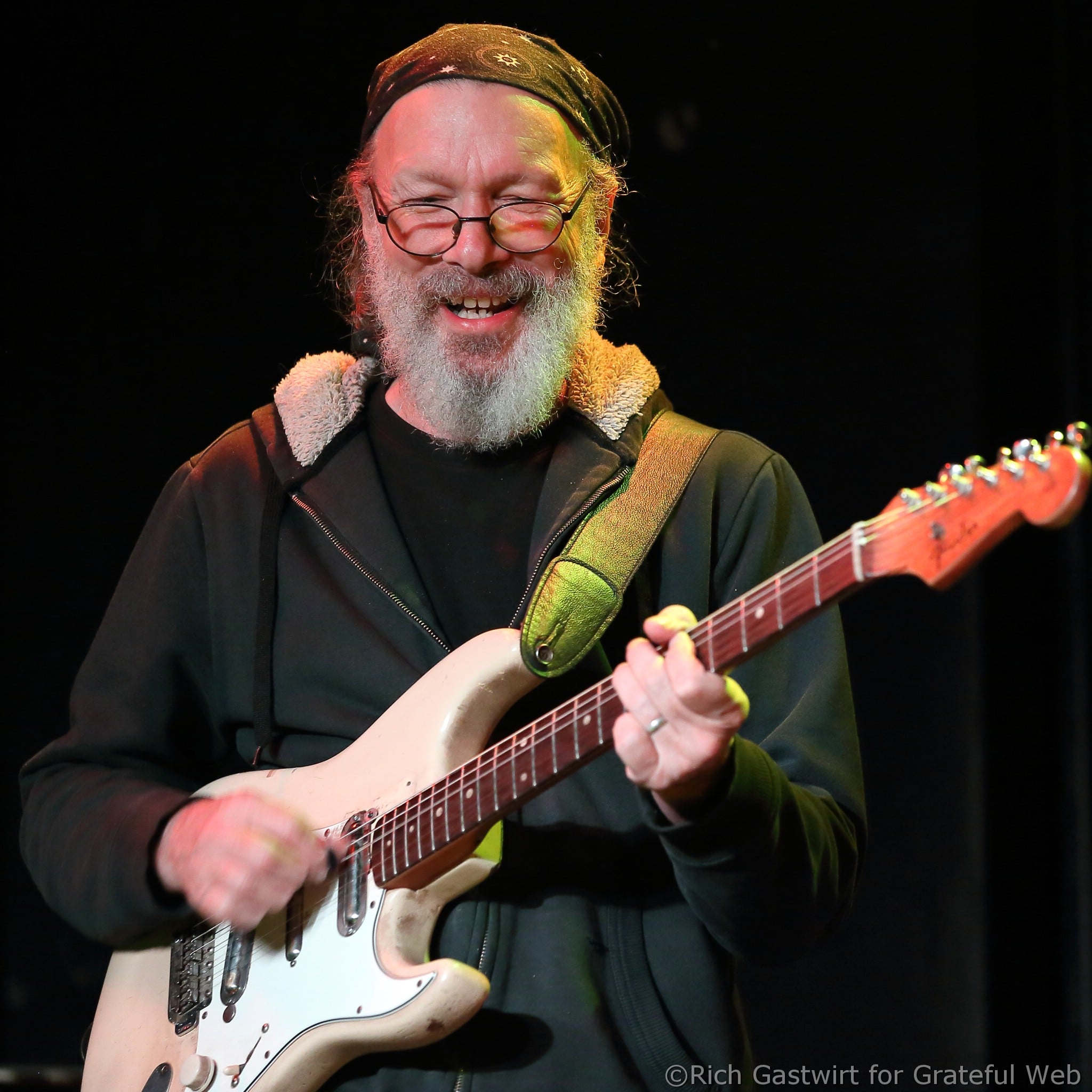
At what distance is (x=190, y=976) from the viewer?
1513 millimetres

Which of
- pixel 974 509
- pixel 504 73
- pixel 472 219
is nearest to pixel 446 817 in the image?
pixel 974 509

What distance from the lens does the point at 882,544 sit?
3.35 ft

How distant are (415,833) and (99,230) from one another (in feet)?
5.79

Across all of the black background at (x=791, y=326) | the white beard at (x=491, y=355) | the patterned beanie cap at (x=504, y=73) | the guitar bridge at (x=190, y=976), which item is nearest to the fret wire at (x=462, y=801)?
the guitar bridge at (x=190, y=976)

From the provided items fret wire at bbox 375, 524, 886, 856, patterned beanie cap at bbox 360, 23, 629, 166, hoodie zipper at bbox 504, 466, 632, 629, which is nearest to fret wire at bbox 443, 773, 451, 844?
fret wire at bbox 375, 524, 886, 856

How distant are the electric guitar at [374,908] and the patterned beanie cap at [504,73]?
2.59 ft

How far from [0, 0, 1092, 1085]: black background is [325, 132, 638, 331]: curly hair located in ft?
1.32

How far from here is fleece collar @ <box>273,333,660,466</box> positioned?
171 cm

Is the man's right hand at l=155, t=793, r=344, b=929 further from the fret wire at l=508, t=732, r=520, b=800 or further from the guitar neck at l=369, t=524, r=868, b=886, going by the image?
the fret wire at l=508, t=732, r=520, b=800

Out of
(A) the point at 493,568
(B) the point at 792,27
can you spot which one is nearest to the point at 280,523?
(A) the point at 493,568

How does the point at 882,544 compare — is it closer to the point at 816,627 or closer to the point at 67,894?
the point at 816,627

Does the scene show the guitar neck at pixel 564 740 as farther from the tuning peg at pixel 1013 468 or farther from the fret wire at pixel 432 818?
the tuning peg at pixel 1013 468

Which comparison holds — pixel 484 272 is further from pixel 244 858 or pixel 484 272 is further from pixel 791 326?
pixel 791 326

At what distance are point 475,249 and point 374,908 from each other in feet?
2.69
